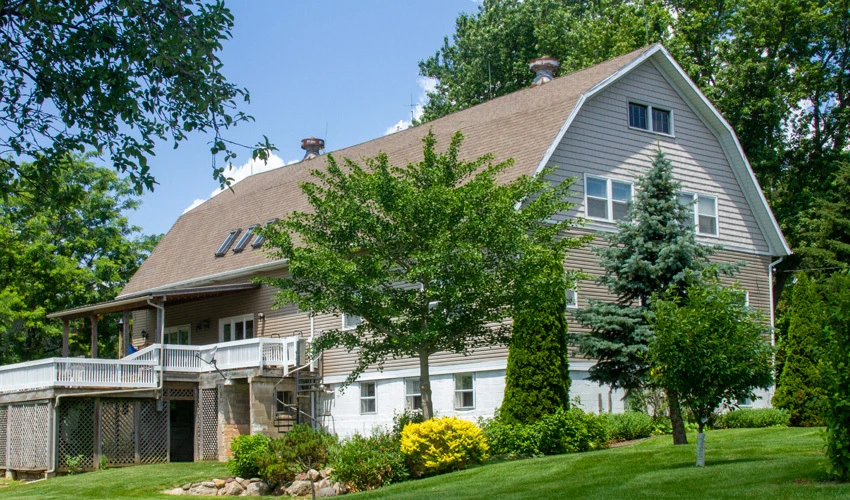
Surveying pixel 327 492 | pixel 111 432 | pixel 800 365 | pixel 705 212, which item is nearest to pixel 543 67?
pixel 705 212

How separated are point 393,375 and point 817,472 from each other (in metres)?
15.7

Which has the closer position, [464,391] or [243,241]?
[464,391]

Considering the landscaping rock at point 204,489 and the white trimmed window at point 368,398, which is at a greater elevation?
the white trimmed window at point 368,398

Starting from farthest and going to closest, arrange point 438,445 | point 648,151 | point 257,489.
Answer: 1. point 648,151
2. point 257,489
3. point 438,445

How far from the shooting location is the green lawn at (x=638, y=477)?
537 inches

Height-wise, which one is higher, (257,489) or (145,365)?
(145,365)

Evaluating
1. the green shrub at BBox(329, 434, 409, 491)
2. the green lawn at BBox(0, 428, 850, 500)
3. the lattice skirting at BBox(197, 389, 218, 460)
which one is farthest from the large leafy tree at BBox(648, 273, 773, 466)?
the lattice skirting at BBox(197, 389, 218, 460)

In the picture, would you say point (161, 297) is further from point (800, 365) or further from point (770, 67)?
point (770, 67)

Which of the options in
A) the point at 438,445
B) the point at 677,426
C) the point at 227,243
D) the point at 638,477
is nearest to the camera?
the point at 638,477

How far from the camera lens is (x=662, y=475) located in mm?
15352

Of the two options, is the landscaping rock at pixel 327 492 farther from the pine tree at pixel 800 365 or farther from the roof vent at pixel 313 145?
the roof vent at pixel 313 145

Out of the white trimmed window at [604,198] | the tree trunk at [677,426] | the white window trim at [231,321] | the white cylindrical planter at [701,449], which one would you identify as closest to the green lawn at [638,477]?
the white cylindrical planter at [701,449]

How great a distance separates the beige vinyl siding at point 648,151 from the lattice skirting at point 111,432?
13070 mm

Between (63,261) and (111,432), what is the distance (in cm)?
1590
